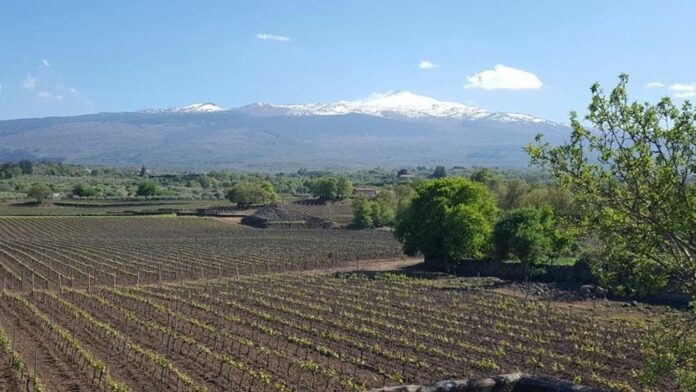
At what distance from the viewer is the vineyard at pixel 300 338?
22094mm

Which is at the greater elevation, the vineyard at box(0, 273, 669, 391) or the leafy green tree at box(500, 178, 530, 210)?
the leafy green tree at box(500, 178, 530, 210)

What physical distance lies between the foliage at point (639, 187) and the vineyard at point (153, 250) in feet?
→ 123

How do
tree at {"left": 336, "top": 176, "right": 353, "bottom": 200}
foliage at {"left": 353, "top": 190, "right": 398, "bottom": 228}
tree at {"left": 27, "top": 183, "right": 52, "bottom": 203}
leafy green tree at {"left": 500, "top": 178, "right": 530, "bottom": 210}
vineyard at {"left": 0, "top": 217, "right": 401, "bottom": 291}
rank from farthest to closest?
tree at {"left": 336, "top": 176, "right": 353, "bottom": 200} → tree at {"left": 27, "top": 183, "right": 52, "bottom": 203} → foliage at {"left": 353, "top": 190, "right": 398, "bottom": 228} → leafy green tree at {"left": 500, "top": 178, "right": 530, "bottom": 210} → vineyard at {"left": 0, "top": 217, "right": 401, "bottom": 291}

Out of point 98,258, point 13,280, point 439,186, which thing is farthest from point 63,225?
point 439,186

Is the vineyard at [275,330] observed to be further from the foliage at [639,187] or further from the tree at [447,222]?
the foliage at [639,187]

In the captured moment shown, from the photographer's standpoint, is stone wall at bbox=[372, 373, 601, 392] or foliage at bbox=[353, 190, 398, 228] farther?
foliage at bbox=[353, 190, 398, 228]

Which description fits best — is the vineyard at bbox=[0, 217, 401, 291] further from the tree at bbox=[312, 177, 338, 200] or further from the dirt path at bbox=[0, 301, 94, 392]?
the tree at bbox=[312, 177, 338, 200]

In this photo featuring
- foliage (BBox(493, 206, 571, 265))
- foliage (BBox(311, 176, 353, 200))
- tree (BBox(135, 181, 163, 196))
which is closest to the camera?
foliage (BBox(493, 206, 571, 265))

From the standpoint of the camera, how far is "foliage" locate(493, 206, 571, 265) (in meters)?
47.1

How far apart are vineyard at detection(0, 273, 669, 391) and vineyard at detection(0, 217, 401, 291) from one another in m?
8.54

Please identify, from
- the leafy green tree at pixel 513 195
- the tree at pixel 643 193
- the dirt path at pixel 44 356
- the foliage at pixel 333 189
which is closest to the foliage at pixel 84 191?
the foliage at pixel 333 189

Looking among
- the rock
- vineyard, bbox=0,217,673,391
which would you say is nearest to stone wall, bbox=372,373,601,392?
vineyard, bbox=0,217,673,391

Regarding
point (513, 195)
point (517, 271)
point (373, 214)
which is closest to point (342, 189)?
point (373, 214)

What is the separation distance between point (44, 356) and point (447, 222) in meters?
32.8
